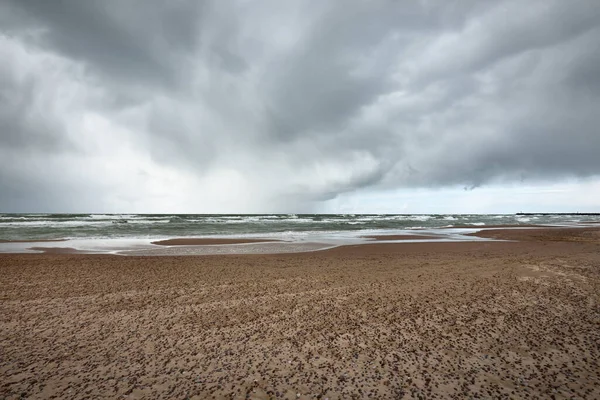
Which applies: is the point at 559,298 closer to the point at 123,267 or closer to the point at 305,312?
the point at 305,312

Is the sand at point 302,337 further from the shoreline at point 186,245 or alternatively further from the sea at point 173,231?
the sea at point 173,231

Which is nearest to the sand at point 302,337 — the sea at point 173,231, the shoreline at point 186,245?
the shoreline at point 186,245

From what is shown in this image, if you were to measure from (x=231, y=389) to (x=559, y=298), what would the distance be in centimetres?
996

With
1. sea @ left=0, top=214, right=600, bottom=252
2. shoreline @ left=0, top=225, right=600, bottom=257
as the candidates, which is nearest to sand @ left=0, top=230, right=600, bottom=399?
shoreline @ left=0, top=225, right=600, bottom=257

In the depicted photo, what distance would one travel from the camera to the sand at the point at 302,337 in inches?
188

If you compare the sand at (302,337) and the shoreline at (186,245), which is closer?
the sand at (302,337)

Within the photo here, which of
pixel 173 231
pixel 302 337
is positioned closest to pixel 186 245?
pixel 173 231

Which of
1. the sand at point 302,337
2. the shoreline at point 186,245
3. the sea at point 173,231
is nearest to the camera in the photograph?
the sand at point 302,337

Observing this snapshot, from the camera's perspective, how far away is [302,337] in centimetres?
650

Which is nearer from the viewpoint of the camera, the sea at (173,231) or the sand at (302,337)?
the sand at (302,337)

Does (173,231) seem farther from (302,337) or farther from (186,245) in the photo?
(302,337)

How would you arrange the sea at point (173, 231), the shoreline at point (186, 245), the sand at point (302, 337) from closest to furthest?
the sand at point (302, 337) → the shoreline at point (186, 245) → the sea at point (173, 231)

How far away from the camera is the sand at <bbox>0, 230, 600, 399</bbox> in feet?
15.6

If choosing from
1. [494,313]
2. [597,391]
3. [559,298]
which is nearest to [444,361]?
[597,391]
